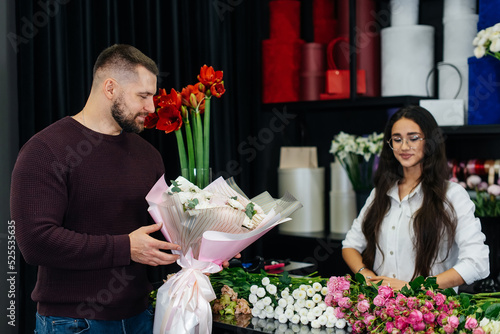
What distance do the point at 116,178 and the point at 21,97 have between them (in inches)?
29.7

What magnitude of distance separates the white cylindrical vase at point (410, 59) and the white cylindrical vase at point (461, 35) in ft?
0.47

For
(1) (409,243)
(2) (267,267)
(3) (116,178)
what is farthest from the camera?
(2) (267,267)

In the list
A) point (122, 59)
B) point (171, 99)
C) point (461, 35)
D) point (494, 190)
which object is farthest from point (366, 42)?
point (122, 59)

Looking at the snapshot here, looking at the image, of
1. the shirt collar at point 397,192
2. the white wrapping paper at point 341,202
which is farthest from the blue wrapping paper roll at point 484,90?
the white wrapping paper at point 341,202

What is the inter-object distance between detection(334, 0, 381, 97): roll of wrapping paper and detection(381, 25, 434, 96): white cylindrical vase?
0.43ft

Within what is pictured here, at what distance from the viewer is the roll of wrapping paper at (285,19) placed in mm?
3320

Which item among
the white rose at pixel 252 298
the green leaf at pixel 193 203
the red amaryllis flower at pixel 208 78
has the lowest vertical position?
the white rose at pixel 252 298

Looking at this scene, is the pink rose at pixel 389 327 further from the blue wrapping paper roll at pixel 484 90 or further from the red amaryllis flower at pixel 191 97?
the blue wrapping paper roll at pixel 484 90

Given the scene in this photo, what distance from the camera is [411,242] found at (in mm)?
2182

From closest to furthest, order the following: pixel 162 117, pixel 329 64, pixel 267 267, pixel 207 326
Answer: pixel 207 326
pixel 162 117
pixel 267 267
pixel 329 64

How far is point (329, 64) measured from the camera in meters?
3.21

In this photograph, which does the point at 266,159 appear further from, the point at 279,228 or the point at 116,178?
the point at 116,178

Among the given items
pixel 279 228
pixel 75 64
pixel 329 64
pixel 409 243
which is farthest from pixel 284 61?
pixel 409 243

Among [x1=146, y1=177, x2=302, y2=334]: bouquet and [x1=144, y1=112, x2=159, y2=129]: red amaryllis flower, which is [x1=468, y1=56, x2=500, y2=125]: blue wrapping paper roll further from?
[x1=144, y1=112, x2=159, y2=129]: red amaryllis flower
